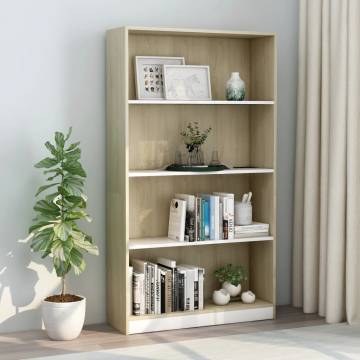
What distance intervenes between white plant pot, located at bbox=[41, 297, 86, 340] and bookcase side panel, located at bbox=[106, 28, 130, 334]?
278mm

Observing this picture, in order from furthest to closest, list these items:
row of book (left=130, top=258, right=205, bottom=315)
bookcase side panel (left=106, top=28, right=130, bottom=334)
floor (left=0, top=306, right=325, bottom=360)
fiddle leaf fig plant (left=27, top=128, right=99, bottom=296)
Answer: row of book (left=130, top=258, right=205, bottom=315), bookcase side panel (left=106, top=28, right=130, bottom=334), fiddle leaf fig plant (left=27, top=128, right=99, bottom=296), floor (left=0, top=306, right=325, bottom=360)

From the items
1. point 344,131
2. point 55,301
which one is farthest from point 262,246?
point 55,301

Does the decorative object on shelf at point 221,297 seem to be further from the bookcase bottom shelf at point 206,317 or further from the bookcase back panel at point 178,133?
the bookcase back panel at point 178,133

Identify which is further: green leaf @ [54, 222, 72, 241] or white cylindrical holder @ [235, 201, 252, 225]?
white cylindrical holder @ [235, 201, 252, 225]

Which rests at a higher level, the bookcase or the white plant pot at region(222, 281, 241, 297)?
the bookcase

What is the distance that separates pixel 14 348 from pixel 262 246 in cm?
163

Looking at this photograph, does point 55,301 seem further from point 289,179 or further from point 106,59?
point 289,179

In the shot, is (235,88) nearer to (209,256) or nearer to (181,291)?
(209,256)

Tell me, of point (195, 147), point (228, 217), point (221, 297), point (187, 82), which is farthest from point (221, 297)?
point (187, 82)

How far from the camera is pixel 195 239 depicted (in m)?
4.37

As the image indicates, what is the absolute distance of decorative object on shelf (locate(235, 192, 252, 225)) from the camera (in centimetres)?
458

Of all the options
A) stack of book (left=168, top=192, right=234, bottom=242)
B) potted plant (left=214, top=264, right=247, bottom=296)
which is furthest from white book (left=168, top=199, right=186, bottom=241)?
potted plant (left=214, top=264, right=247, bottom=296)

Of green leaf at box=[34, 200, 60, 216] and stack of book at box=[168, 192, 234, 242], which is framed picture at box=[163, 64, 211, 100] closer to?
stack of book at box=[168, 192, 234, 242]

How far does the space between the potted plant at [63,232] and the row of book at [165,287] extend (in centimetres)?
33
